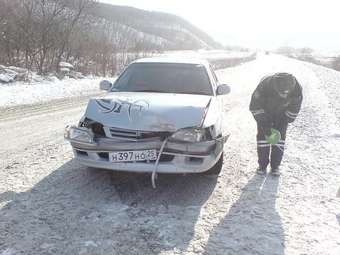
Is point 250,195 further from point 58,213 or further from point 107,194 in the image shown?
point 58,213

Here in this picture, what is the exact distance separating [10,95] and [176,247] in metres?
11.3

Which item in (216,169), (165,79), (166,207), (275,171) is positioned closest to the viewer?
(166,207)

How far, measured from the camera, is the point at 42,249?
3.21 m

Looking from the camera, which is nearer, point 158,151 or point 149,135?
point 158,151

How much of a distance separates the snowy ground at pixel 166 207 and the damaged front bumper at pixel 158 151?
0.37 meters

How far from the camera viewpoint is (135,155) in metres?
4.26

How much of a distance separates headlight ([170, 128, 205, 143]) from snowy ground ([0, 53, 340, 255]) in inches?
27.9

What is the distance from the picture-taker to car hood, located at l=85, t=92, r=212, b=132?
4.34 metres

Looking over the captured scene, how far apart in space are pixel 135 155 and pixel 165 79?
1.90 meters

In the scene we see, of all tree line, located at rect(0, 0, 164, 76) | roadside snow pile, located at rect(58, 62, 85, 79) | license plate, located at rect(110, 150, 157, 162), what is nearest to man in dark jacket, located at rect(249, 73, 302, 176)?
license plate, located at rect(110, 150, 157, 162)

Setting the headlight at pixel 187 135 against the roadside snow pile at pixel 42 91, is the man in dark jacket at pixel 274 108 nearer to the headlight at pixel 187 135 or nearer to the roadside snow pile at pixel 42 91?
the headlight at pixel 187 135

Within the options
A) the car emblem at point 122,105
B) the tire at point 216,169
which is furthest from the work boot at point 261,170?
the car emblem at point 122,105

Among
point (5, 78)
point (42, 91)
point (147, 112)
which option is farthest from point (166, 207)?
point (5, 78)

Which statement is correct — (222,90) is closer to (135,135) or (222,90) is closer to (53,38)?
(135,135)
